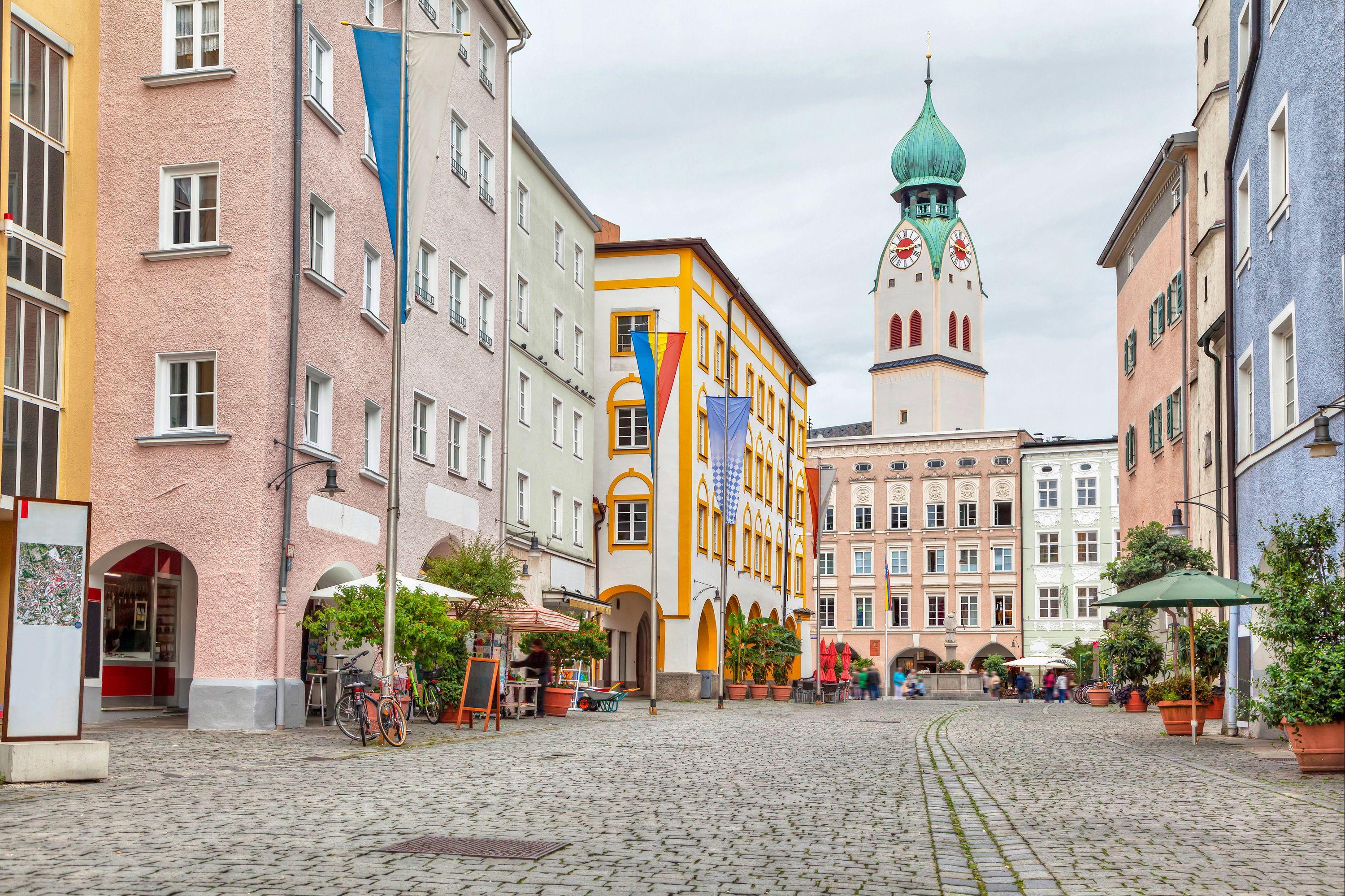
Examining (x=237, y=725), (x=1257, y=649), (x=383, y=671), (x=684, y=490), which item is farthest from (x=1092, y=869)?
(x=684, y=490)

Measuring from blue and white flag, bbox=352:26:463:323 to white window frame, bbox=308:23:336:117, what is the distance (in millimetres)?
4792

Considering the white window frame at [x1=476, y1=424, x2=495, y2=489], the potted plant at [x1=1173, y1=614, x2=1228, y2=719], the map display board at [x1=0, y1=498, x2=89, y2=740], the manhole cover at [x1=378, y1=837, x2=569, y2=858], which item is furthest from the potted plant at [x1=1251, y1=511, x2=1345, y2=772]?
the white window frame at [x1=476, y1=424, x2=495, y2=489]

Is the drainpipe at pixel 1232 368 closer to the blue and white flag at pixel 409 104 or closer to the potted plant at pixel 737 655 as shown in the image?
the blue and white flag at pixel 409 104

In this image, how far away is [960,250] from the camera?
10975cm

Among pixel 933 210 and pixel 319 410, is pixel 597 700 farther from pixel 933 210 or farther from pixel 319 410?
pixel 933 210

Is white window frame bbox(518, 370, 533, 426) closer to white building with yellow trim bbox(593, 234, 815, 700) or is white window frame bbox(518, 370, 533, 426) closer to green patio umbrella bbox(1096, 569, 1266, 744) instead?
white building with yellow trim bbox(593, 234, 815, 700)

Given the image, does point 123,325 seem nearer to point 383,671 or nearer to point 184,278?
point 184,278

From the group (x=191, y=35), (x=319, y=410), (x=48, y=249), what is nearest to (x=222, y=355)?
(x=319, y=410)

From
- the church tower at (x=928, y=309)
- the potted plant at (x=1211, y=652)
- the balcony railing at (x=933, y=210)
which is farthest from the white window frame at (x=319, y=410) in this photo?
the balcony railing at (x=933, y=210)

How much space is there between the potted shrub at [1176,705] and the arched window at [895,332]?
285ft

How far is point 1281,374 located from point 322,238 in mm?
15665

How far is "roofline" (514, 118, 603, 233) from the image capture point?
123 ft

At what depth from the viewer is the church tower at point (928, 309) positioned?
10788 cm

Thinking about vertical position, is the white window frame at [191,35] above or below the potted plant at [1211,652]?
above
